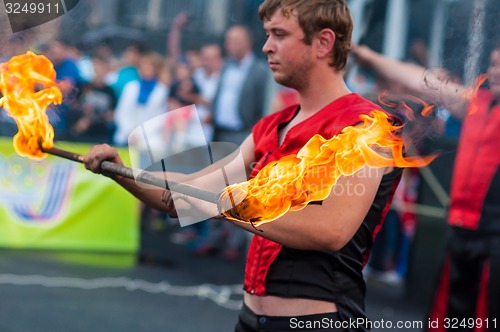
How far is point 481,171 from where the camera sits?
462cm

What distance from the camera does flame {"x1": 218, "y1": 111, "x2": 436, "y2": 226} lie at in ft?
8.71

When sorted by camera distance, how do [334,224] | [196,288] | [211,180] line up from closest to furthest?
[334,224], [211,180], [196,288]

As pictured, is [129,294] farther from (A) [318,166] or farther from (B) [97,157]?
(A) [318,166]

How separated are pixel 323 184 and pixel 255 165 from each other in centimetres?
45

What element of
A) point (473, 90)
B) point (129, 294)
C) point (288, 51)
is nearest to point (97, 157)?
point (288, 51)

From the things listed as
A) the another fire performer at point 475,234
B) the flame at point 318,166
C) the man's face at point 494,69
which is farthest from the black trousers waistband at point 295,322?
the another fire performer at point 475,234

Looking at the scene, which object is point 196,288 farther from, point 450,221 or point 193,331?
point 450,221

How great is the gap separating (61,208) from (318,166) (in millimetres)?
5792

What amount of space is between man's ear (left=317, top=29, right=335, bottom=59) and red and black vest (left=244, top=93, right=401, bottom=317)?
6.5 inches

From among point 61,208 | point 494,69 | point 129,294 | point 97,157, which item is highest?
point 494,69

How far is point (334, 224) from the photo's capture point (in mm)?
2705

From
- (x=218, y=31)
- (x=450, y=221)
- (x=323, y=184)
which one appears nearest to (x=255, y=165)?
(x=323, y=184)

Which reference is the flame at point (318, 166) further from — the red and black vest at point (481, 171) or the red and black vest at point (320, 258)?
the red and black vest at point (481, 171)

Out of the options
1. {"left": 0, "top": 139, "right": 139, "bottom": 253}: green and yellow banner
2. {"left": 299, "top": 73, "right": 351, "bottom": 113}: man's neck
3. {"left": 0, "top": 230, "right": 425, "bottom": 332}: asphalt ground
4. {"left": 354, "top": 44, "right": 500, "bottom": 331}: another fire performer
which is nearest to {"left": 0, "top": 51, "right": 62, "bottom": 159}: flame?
{"left": 299, "top": 73, "right": 351, "bottom": 113}: man's neck
